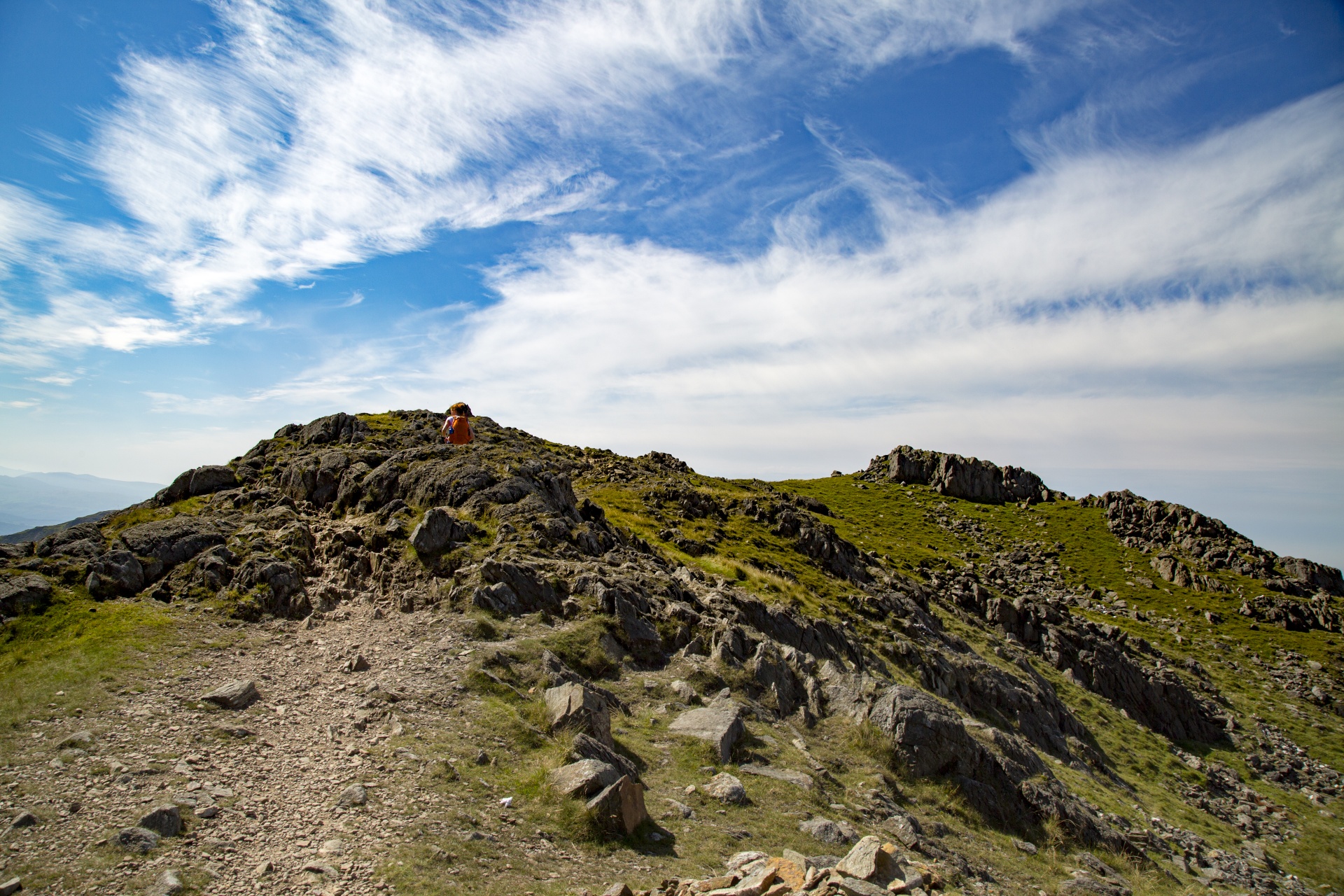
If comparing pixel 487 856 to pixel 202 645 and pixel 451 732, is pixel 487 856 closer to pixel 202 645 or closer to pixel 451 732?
pixel 451 732

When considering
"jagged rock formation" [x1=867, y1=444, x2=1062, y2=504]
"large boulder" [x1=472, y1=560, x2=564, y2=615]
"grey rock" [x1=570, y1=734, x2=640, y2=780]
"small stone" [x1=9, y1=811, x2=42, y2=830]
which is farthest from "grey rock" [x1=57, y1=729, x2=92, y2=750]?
"jagged rock formation" [x1=867, y1=444, x2=1062, y2=504]

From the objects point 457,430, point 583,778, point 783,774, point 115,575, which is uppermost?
point 457,430

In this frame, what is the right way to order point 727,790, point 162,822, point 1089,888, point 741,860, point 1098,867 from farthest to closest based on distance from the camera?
1. point 1098,867
2. point 1089,888
3. point 727,790
4. point 741,860
5. point 162,822

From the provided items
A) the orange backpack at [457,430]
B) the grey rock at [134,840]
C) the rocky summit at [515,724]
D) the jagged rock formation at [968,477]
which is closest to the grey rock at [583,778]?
the rocky summit at [515,724]

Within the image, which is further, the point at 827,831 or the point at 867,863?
the point at 827,831

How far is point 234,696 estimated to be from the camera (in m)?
16.5

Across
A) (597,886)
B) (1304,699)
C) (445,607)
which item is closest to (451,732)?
(597,886)

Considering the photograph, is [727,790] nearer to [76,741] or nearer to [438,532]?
[76,741]

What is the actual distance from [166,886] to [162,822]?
1.87 meters

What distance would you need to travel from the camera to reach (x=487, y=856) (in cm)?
1148

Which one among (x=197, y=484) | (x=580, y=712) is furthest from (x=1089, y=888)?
(x=197, y=484)

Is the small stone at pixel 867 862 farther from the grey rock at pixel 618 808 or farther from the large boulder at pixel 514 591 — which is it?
the large boulder at pixel 514 591

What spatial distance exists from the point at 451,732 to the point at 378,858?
4.60m

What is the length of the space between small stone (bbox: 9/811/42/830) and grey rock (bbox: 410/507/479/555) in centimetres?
1580
